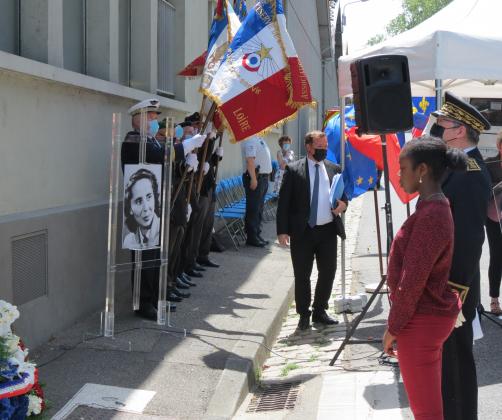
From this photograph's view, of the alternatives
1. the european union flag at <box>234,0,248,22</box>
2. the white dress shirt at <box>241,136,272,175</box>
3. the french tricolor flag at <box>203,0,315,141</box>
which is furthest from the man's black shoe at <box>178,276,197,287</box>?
the white dress shirt at <box>241,136,272,175</box>

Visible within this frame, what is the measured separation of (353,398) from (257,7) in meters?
3.64

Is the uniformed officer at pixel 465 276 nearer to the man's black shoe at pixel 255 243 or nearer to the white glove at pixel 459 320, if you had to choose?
the white glove at pixel 459 320

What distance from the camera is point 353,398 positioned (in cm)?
514

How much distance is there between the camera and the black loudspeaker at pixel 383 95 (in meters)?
5.95

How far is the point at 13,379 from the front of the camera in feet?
10.0

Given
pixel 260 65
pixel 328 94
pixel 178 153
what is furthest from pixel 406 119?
pixel 328 94

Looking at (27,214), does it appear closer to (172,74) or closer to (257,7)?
(257,7)

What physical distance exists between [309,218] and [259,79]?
53.6 inches

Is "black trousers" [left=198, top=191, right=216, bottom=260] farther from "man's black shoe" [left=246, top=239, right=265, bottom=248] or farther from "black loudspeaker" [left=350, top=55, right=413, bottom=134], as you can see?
"black loudspeaker" [left=350, top=55, right=413, bottom=134]

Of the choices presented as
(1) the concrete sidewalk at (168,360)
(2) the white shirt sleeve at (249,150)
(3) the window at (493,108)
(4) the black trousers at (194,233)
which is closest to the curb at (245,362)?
(1) the concrete sidewalk at (168,360)

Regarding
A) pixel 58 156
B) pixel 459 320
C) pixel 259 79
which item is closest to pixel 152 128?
pixel 58 156

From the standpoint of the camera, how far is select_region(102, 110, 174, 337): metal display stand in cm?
582

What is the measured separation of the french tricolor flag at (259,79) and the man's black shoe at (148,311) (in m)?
1.72

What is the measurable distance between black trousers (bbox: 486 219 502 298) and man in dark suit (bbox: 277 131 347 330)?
4.94 feet
